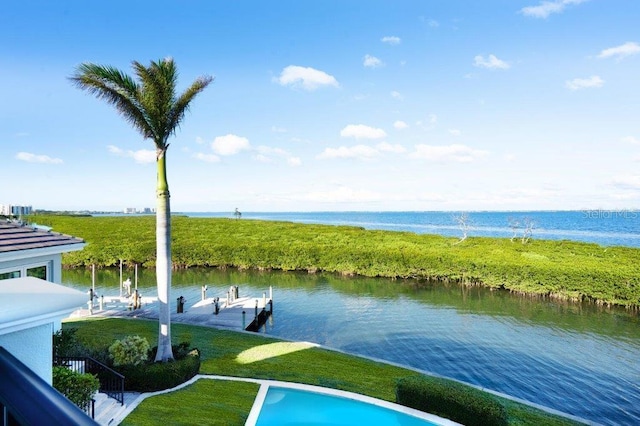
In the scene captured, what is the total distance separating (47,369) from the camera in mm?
2045

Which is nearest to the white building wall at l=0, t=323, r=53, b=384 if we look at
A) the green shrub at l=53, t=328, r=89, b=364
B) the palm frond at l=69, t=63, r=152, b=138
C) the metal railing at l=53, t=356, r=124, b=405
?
the metal railing at l=53, t=356, r=124, b=405

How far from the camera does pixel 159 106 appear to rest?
14.3 meters

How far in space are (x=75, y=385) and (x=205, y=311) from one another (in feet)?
50.8

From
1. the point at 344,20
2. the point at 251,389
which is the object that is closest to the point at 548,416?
the point at 251,389

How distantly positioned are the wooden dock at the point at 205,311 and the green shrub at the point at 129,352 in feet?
27.3

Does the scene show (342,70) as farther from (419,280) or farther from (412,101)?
(419,280)

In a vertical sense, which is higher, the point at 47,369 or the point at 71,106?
the point at 71,106

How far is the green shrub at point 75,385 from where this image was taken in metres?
9.70

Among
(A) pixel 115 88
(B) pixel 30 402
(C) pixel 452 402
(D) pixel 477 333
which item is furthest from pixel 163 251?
(D) pixel 477 333

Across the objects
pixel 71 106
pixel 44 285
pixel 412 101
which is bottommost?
pixel 44 285

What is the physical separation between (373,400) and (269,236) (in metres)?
52.3

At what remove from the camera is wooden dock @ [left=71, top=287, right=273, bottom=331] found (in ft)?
76.2

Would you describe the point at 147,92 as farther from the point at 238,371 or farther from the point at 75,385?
the point at 238,371

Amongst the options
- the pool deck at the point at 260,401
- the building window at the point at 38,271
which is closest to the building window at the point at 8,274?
the building window at the point at 38,271
